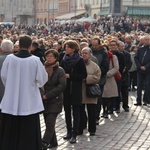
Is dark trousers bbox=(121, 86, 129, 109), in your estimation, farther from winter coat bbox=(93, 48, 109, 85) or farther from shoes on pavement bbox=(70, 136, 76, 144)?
shoes on pavement bbox=(70, 136, 76, 144)

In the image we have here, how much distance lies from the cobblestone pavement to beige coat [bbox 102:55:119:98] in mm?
592

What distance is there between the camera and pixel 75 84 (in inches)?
377

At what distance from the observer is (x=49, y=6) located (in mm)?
96875

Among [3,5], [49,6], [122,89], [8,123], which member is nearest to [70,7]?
[49,6]

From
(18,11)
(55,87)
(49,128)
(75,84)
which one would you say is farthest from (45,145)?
(18,11)

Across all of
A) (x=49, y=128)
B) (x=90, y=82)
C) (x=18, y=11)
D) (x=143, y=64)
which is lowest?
(x=18, y=11)

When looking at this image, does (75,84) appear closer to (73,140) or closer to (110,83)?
(73,140)

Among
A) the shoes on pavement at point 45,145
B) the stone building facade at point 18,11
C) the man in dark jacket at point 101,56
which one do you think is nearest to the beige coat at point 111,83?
the man in dark jacket at point 101,56

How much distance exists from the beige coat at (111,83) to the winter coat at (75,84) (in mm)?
2600

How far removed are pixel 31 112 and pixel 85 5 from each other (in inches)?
→ 2915

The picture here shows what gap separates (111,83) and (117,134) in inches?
81.8

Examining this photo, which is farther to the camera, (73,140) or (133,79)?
(133,79)

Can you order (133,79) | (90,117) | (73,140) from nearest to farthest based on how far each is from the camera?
(73,140) < (90,117) < (133,79)

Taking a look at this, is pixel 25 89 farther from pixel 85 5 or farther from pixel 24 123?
pixel 85 5
